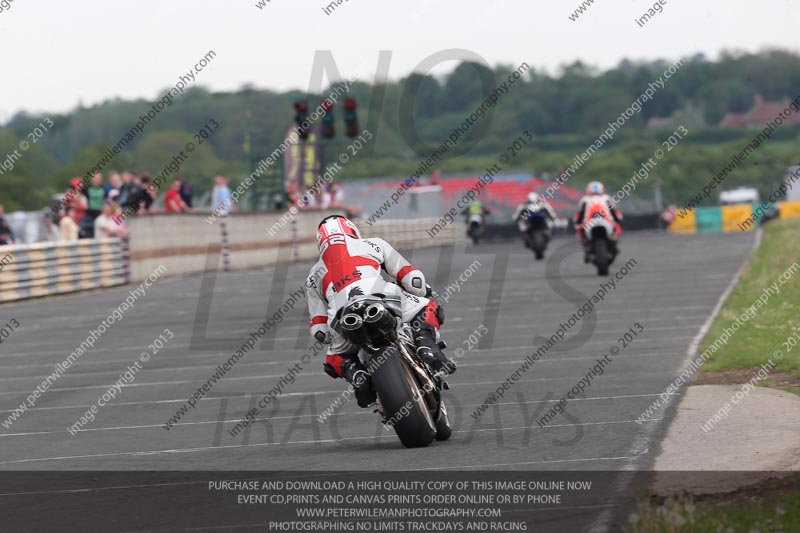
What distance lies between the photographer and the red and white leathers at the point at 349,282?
8.72 meters

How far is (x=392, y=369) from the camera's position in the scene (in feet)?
26.8

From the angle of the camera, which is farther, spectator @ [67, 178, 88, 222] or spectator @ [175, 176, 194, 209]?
spectator @ [175, 176, 194, 209]

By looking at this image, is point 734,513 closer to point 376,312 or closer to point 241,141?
point 376,312

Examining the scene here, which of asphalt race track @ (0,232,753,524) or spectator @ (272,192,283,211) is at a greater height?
asphalt race track @ (0,232,753,524)

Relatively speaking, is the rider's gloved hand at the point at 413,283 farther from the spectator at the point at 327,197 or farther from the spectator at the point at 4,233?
the spectator at the point at 327,197

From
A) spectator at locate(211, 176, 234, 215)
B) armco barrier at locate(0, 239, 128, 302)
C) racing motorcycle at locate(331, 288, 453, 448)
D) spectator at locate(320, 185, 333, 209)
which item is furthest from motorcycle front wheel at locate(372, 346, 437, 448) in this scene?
spectator at locate(320, 185, 333, 209)

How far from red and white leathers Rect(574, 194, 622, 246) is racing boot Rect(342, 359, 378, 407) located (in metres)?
16.5

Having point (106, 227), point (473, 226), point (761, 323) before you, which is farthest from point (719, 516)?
point (473, 226)

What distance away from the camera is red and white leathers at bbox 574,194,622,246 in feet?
81.2

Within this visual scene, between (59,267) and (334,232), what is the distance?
17.6 metres

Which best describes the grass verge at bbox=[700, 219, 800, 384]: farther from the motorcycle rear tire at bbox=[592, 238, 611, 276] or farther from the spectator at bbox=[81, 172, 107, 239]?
the spectator at bbox=[81, 172, 107, 239]

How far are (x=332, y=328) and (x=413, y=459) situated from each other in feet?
3.81

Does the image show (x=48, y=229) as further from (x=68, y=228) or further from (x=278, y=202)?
(x=278, y=202)

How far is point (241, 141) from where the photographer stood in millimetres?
83438
